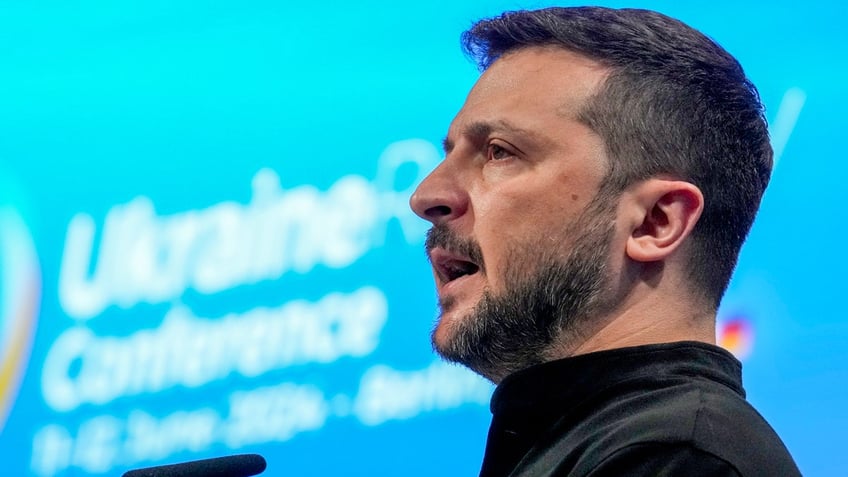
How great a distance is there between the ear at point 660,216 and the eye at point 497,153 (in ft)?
0.40

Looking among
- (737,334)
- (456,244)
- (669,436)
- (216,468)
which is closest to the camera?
(669,436)

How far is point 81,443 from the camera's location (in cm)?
156

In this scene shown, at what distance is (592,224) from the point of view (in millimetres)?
917

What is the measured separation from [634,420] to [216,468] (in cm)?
34

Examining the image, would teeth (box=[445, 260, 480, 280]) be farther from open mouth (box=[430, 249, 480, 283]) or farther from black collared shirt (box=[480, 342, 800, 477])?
black collared shirt (box=[480, 342, 800, 477])

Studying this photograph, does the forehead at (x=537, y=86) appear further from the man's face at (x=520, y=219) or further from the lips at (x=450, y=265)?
the lips at (x=450, y=265)

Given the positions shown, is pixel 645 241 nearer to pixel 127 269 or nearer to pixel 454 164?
pixel 454 164

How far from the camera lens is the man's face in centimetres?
92

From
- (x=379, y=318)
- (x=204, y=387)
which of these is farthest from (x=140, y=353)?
(x=379, y=318)

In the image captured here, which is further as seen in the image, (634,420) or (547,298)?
(547,298)

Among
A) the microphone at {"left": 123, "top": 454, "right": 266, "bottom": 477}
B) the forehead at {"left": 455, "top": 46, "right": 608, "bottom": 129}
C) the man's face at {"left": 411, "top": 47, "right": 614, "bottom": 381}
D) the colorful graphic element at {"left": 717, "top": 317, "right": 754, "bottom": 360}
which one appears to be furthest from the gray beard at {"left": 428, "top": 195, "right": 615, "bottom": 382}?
the colorful graphic element at {"left": 717, "top": 317, "right": 754, "bottom": 360}

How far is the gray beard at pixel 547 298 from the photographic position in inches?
35.9

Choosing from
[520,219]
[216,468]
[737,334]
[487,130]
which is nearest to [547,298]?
[520,219]

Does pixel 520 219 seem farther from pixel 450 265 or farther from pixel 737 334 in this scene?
pixel 737 334
